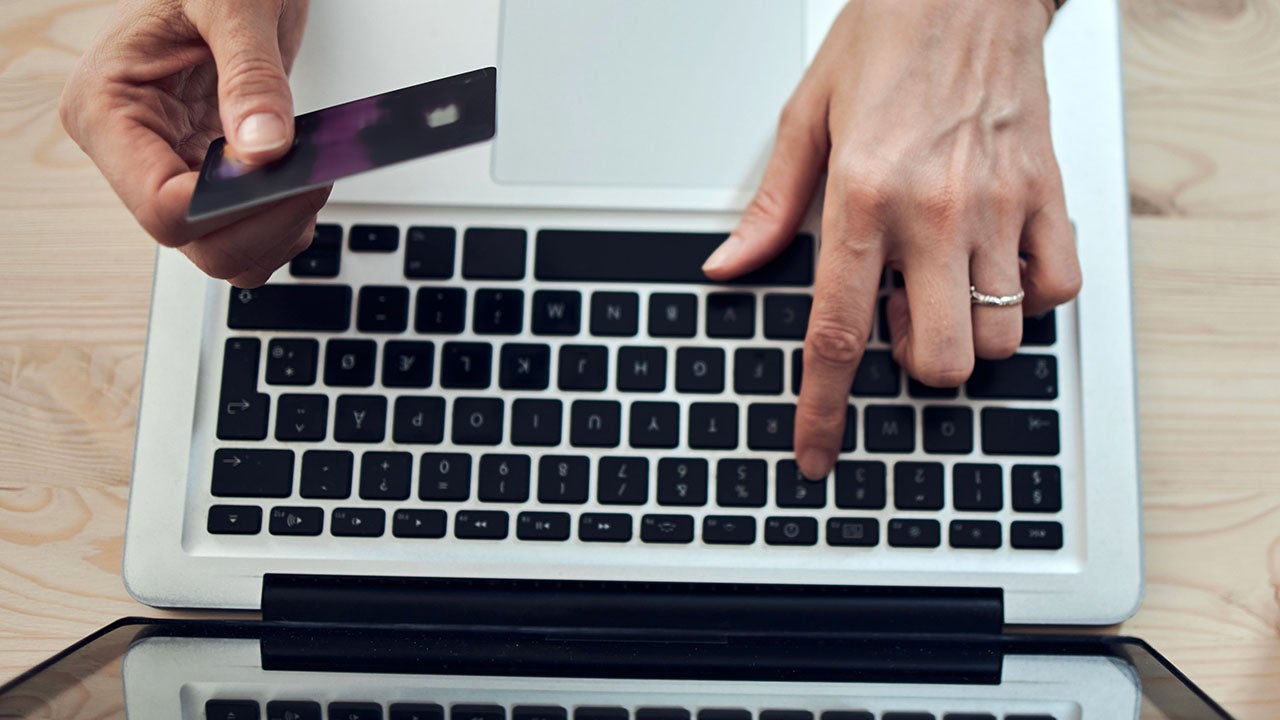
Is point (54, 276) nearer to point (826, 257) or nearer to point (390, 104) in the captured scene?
→ point (390, 104)

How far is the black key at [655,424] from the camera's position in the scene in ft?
1.55

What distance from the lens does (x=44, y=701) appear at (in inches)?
15.1

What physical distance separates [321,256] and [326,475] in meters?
0.12

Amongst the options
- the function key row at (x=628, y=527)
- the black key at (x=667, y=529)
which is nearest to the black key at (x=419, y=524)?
the function key row at (x=628, y=527)

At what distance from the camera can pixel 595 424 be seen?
472 mm

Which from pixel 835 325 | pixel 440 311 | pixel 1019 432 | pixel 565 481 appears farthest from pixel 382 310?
pixel 1019 432

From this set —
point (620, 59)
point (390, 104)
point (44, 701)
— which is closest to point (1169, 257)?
point (620, 59)

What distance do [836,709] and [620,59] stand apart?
35 cm

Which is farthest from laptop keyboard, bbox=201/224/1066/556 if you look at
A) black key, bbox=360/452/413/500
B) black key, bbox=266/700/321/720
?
black key, bbox=266/700/321/720

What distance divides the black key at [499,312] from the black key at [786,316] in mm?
128

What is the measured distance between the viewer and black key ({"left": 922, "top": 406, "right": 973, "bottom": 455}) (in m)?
0.47

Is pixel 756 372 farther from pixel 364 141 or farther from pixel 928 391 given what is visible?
pixel 364 141

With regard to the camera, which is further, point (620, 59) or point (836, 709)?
point (620, 59)

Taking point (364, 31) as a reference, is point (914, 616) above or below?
below
